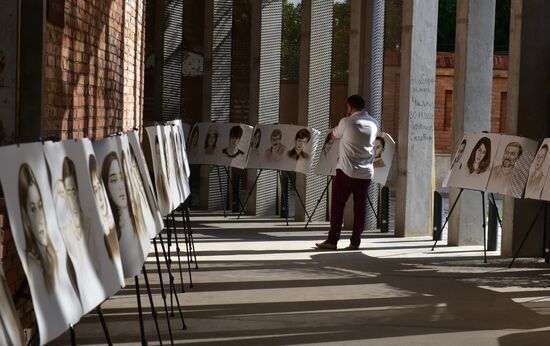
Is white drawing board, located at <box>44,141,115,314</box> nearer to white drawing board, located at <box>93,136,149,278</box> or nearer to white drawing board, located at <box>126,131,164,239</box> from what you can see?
white drawing board, located at <box>93,136,149,278</box>

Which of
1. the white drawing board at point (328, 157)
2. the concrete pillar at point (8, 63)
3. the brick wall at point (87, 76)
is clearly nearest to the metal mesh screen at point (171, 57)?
the white drawing board at point (328, 157)

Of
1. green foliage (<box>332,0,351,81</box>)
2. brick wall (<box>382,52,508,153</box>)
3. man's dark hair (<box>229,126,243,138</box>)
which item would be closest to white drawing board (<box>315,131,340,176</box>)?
man's dark hair (<box>229,126,243,138</box>)

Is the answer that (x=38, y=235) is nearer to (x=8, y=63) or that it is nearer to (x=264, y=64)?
(x=8, y=63)

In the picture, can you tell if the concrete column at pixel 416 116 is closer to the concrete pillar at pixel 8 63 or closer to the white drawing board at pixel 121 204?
the concrete pillar at pixel 8 63

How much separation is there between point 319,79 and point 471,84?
446 centimetres

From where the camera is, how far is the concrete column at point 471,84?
16.1 meters

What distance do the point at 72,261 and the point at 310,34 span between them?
48.8 ft

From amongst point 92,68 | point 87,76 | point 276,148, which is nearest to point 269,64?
point 276,148

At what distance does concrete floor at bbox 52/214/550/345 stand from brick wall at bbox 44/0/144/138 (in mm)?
1452

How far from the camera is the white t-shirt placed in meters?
15.3

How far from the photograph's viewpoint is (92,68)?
10609 millimetres

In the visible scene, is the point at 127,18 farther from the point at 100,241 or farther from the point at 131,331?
the point at 100,241

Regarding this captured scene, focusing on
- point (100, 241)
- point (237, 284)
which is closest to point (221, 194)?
point (237, 284)

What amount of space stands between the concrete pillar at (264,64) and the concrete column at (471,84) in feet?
17.1
